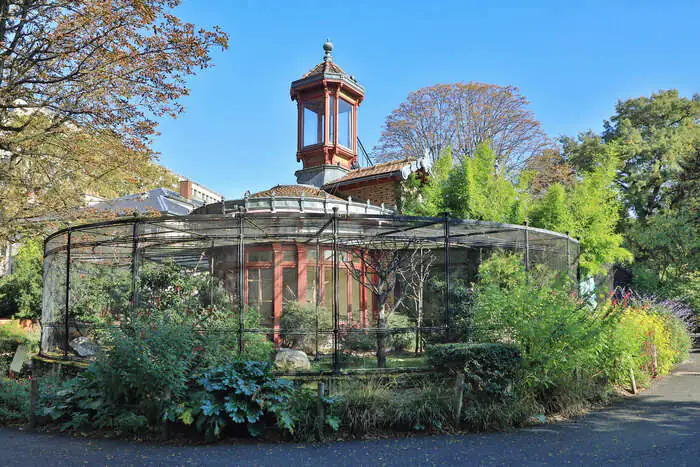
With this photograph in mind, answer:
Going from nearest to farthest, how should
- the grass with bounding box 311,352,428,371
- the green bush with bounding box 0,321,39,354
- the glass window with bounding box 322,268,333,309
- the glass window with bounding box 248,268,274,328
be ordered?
the grass with bounding box 311,352,428,371 → the glass window with bounding box 248,268,274,328 → the glass window with bounding box 322,268,333,309 → the green bush with bounding box 0,321,39,354

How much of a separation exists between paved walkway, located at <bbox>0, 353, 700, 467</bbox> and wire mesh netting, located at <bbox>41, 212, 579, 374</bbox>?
3.29 metres

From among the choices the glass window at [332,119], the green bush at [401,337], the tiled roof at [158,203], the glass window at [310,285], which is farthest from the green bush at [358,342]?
the glass window at [332,119]

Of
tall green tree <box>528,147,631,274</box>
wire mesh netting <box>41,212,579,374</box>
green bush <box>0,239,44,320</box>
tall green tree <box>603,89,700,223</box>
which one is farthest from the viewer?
tall green tree <box>603,89,700,223</box>

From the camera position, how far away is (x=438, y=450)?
20.4 feet

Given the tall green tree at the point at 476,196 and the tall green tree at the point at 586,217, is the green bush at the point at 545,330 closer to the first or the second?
the tall green tree at the point at 476,196

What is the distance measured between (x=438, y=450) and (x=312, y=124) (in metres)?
17.3

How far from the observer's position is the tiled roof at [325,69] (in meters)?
21.4

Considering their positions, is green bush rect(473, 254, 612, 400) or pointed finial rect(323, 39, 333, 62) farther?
pointed finial rect(323, 39, 333, 62)

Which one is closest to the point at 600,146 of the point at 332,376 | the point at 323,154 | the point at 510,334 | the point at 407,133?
the point at 407,133

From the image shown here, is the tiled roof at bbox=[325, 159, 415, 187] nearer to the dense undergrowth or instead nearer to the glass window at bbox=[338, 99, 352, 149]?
the glass window at bbox=[338, 99, 352, 149]

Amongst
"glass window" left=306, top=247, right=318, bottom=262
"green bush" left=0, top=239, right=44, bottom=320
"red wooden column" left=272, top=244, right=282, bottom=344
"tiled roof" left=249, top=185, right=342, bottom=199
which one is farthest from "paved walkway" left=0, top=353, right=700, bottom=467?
"green bush" left=0, top=239, right=44, bottom=320

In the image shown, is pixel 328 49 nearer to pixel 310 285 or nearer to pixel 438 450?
pixel 310 285

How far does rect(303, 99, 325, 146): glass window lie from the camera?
853 inches

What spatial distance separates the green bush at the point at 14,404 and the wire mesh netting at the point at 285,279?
155 centimetres
